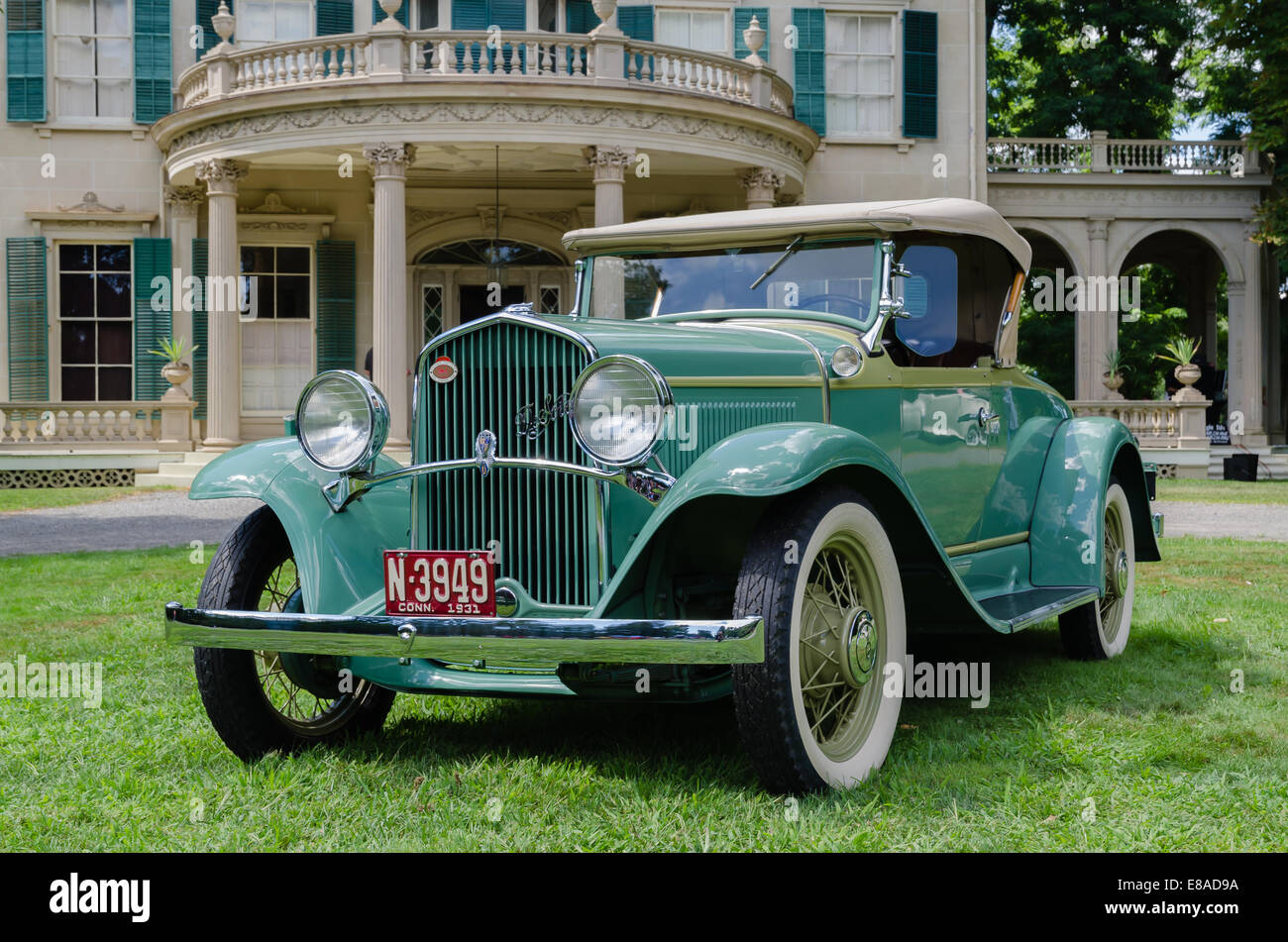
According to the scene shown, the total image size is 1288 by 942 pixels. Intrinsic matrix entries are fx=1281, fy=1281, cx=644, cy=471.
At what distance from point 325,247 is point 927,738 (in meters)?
16.4

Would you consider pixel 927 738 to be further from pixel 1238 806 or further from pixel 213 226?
pixel 213 226

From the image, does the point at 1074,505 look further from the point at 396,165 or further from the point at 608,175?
the point at 396,165

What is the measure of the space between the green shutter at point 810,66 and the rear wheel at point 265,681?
16.9 meters

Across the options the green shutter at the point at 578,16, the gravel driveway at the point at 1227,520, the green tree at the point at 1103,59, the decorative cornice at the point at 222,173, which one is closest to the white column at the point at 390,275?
the decorative cornice at the point at 222,173

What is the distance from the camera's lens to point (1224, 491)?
16.3 meters

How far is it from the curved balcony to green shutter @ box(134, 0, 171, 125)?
1.53 meters

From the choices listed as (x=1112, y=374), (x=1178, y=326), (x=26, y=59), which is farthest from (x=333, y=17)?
(x=1178, y=326)

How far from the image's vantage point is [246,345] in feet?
63.0

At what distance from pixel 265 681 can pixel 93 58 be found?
17469 mm

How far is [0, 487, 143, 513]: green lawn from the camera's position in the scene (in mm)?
14295

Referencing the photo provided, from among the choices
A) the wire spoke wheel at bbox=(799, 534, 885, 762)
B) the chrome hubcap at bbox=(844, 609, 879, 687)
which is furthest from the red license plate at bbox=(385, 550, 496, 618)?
the chrome hubcap at bbox=(844, 609, 879, 687)

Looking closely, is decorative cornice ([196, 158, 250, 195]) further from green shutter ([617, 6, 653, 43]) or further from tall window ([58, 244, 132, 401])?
green shutter ([617, 6, 653, 43])

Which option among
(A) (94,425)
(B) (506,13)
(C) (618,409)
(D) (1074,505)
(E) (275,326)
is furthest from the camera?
(E) (275,326)

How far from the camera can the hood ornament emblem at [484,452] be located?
369 cm
